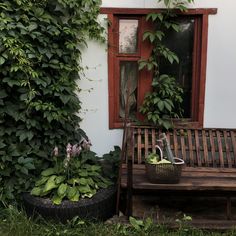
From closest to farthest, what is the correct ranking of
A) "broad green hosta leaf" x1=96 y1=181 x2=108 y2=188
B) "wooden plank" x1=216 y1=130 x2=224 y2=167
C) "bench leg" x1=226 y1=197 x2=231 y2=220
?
"bench leg" x1=226 y1=197 x2=231 y2=220 < "broad green hosta leaf" x1=96 y1=181 x2=108 y2=188 < "wooden plank" x1=216 y1=130 x2=224 y2=167

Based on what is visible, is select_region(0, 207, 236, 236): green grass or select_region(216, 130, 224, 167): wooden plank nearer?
select_region(0, 207, 236, 236): green grass

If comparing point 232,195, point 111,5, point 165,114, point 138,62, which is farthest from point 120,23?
point 232,195

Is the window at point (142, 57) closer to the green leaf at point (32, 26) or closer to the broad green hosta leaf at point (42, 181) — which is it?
the green leaf at point (32, 26)

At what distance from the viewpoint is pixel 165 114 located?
14.5 ft

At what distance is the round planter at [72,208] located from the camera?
369 centimetres

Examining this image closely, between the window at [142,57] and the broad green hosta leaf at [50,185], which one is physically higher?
the window at [142,57]

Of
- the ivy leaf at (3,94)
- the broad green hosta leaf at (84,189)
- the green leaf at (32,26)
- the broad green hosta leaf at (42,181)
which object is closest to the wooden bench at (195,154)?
the broad green hosta leaf at (84,189)

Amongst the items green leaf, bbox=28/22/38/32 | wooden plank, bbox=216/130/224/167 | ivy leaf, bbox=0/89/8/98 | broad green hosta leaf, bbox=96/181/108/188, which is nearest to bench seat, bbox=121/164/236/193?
wooden plank, bbox=216/130/224/167

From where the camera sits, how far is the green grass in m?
3.62

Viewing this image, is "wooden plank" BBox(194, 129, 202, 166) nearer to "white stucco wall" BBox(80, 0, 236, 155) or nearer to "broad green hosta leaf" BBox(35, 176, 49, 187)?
"white stucco wall" BBox(80, 0, 236, 155)

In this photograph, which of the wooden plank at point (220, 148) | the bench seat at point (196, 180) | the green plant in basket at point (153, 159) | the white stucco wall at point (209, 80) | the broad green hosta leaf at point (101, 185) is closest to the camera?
the bench seat at point (196, 180)

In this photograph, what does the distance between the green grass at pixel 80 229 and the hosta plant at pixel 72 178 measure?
250 millimetres

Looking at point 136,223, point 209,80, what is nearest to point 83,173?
point 136,223

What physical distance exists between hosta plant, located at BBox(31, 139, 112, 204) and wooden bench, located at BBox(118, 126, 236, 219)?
322mm
